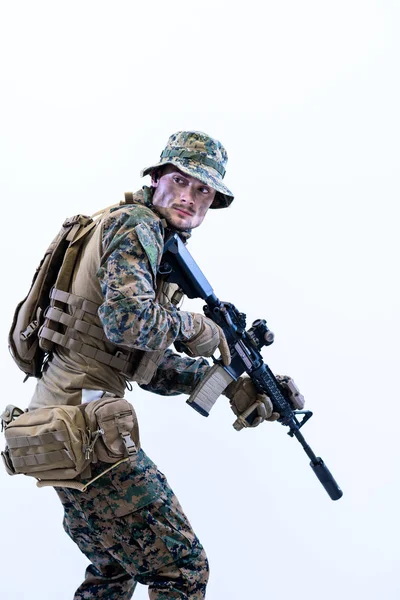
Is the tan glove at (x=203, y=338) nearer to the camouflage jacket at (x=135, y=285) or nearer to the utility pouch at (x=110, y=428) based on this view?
the camouflage jacket at (x=135, y=285)

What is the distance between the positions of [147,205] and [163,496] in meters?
1.14

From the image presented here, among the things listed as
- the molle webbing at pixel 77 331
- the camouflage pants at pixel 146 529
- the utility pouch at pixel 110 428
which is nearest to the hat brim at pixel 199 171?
the molle webbing at pixel 77 331

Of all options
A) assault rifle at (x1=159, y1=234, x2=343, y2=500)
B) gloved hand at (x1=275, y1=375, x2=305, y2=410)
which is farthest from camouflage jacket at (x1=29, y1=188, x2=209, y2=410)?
gloved hand at (x1=275, y1=375, x2=305, y2=410)

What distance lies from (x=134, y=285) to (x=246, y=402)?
3.80 ft

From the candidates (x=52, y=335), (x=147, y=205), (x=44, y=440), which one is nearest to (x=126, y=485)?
(x=44, y=440)

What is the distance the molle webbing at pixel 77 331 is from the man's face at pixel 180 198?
0.47 m

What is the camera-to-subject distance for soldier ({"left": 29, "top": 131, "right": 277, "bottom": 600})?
2955mm

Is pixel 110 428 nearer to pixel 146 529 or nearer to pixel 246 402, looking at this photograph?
pixel 146 529

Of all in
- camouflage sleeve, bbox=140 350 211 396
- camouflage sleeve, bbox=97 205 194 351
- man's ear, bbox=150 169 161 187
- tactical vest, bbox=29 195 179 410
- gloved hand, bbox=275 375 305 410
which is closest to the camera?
camouflage sleeve, bbox=97 205 194 351

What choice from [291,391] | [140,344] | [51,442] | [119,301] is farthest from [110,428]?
[291,391]

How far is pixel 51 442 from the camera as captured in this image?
302 centimetres

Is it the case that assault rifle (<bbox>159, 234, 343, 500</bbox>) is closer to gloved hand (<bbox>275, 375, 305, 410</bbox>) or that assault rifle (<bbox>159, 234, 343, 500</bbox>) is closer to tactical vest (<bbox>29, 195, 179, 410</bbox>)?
gloved hand (<bbox>275, 375, 305, 410</bbox>)

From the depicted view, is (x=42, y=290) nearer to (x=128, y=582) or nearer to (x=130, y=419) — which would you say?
(x=130, y=419)

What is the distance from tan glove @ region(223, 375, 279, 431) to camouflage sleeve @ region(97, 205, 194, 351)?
781 millimetres
